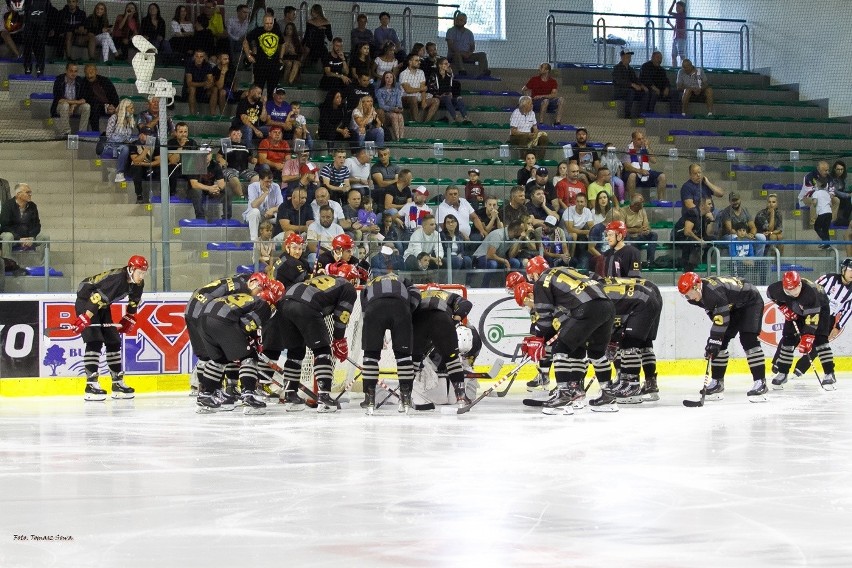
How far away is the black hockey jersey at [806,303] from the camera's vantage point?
1228 cm

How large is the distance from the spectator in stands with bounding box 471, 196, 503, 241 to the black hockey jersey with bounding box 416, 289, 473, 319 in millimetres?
2809

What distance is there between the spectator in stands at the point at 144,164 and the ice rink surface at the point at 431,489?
10.3ft

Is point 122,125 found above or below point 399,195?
above

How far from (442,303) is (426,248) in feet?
8.94

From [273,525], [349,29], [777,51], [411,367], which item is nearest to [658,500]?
[273,525]

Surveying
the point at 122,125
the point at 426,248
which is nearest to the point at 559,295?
the point at 426,248

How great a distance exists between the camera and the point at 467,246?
13.6 metres

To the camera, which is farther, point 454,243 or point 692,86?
point 692,86

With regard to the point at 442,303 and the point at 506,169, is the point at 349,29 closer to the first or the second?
the point at 506,169

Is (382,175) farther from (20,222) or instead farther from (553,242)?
(20,222)

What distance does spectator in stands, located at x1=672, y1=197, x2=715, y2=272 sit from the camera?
14516mm

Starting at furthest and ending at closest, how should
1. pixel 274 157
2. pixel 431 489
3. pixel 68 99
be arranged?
pixel 68 99 < pixel 274 157 < pixel 431 489

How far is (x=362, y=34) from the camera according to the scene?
18.8 metres

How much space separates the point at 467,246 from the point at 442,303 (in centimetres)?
283
